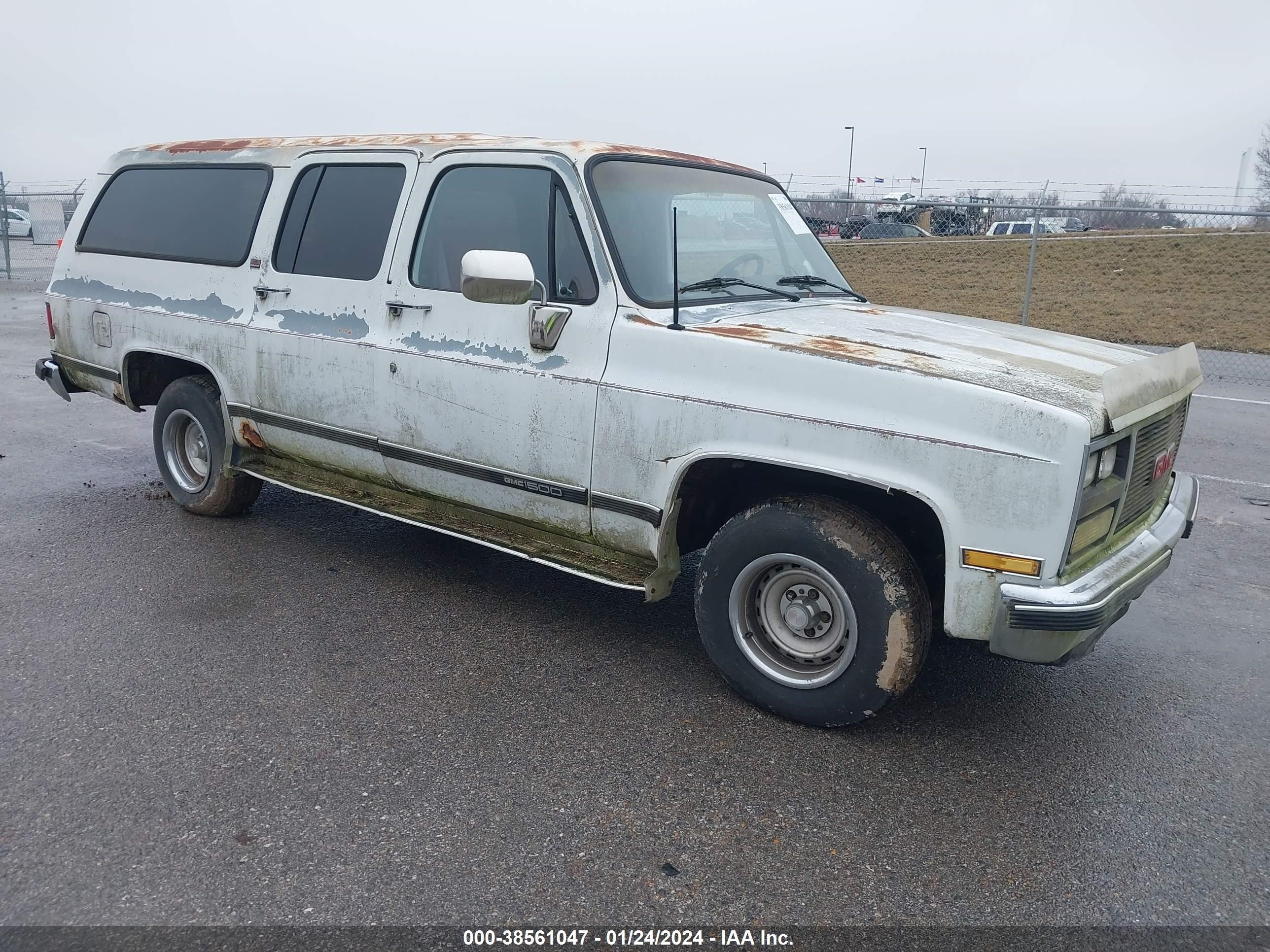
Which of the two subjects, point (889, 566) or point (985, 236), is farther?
point (985, 236)

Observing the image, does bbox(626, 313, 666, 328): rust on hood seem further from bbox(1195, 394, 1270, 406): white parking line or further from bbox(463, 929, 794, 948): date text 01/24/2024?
bbox(1195, 394, 1270, 406): white parking line

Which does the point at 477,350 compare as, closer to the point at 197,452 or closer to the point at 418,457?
the point at 418,457

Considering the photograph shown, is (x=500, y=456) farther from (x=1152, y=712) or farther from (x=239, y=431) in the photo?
(x=1152, y=712)

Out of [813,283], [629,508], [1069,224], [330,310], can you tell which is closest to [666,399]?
[629,508]

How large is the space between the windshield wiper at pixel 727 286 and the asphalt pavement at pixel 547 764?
1481 millimetres

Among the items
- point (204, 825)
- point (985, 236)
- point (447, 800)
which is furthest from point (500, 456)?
point (985, 236)

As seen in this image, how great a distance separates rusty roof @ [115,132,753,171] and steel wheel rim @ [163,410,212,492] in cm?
145

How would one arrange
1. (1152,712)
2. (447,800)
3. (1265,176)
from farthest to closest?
(1265,176) < (1152,712) < (447,800)

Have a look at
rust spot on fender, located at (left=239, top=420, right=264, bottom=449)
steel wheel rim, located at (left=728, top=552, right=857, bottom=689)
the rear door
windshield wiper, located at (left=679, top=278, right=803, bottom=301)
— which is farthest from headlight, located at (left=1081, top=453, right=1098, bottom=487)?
rust spot on fender, located at (left=239, top=420, right=264, bottom=449)

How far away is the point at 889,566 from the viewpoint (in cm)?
329

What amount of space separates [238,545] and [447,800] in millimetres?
2785

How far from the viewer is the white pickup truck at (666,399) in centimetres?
312

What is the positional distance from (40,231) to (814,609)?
93.9 ft

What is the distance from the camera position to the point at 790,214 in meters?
4.94
